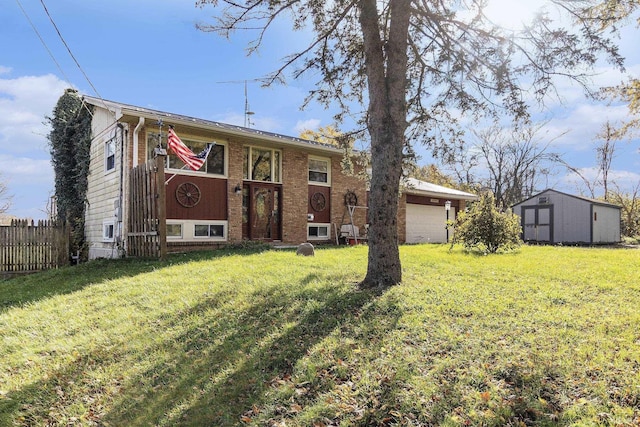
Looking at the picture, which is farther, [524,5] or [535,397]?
[524,5]

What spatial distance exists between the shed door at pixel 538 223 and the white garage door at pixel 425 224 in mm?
7264

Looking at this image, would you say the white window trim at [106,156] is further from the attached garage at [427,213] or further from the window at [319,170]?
the attached garage at [427,213]

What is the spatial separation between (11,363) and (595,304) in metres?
7.34

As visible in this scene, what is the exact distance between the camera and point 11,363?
4.84m

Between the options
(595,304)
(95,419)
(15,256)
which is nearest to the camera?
(95,419)

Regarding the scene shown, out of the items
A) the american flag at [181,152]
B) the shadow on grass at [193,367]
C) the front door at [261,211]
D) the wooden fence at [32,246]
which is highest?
the american flag at [181,152]

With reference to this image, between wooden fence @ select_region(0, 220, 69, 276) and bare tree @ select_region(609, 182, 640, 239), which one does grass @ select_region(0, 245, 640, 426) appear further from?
bare tree @ select_region(609, 182, 640, 239)

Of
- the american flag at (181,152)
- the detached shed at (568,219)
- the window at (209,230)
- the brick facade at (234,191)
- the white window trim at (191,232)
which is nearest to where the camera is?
the american flag at (181,152)

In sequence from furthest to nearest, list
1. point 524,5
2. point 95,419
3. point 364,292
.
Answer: point 524,5 < point 364,292 < point 95,419

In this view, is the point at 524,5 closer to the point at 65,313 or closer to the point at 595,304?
the point at 595,304

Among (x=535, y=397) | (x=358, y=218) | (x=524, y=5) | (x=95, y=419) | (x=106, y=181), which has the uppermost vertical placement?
(x=524, y=5)

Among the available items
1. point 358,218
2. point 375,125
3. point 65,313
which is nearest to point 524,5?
point 375,125

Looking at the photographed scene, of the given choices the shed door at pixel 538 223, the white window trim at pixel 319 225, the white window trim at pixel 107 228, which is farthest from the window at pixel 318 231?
the shed door at pixel 538 223

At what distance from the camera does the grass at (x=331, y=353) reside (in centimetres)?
306
